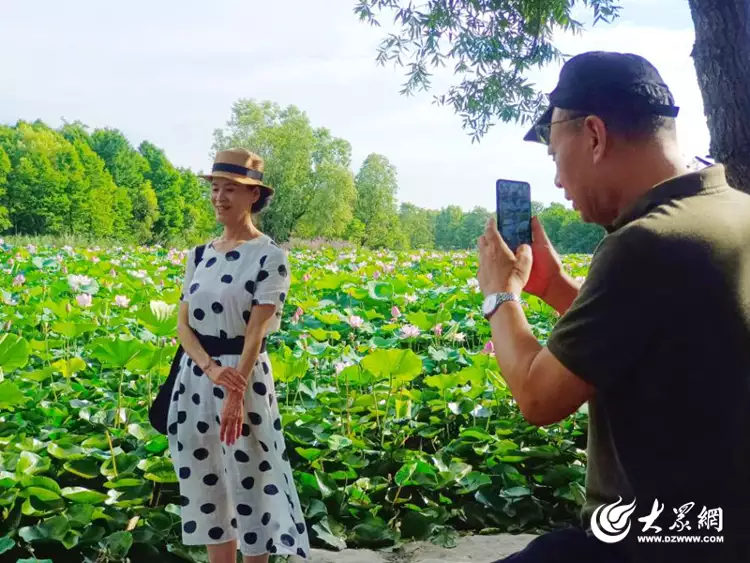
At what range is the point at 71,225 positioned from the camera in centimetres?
4831

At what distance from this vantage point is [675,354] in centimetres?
105

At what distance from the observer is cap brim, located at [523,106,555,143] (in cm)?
129

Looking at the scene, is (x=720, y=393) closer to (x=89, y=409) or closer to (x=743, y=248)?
(x=743, y=248)

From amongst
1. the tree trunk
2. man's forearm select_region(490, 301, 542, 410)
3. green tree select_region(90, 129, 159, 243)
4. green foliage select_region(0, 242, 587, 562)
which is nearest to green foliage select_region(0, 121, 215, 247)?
green tree select_region(90, 129, 159, 243)

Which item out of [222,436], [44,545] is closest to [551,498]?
[222,436]

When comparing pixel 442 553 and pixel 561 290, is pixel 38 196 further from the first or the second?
pixel 561 290

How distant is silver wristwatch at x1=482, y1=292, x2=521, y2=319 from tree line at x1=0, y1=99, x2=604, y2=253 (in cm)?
3171

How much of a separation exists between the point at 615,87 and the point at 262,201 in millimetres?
1538

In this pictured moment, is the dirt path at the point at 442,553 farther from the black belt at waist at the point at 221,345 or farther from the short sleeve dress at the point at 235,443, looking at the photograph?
the black belt at waist at the point at 221,345

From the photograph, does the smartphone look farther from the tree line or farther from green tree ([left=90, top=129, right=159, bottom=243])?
green tree ([left=90, top=129, right=159, bottom=243])

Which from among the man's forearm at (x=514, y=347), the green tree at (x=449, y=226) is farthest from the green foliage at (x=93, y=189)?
the man's forearm at (x=514, y=347)

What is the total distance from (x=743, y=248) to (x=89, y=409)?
314 cm

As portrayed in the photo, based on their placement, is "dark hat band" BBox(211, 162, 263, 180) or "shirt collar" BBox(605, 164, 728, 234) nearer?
"shirt collar" BBox(605, 164, 728, 234)

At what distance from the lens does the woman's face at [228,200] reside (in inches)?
93.4
